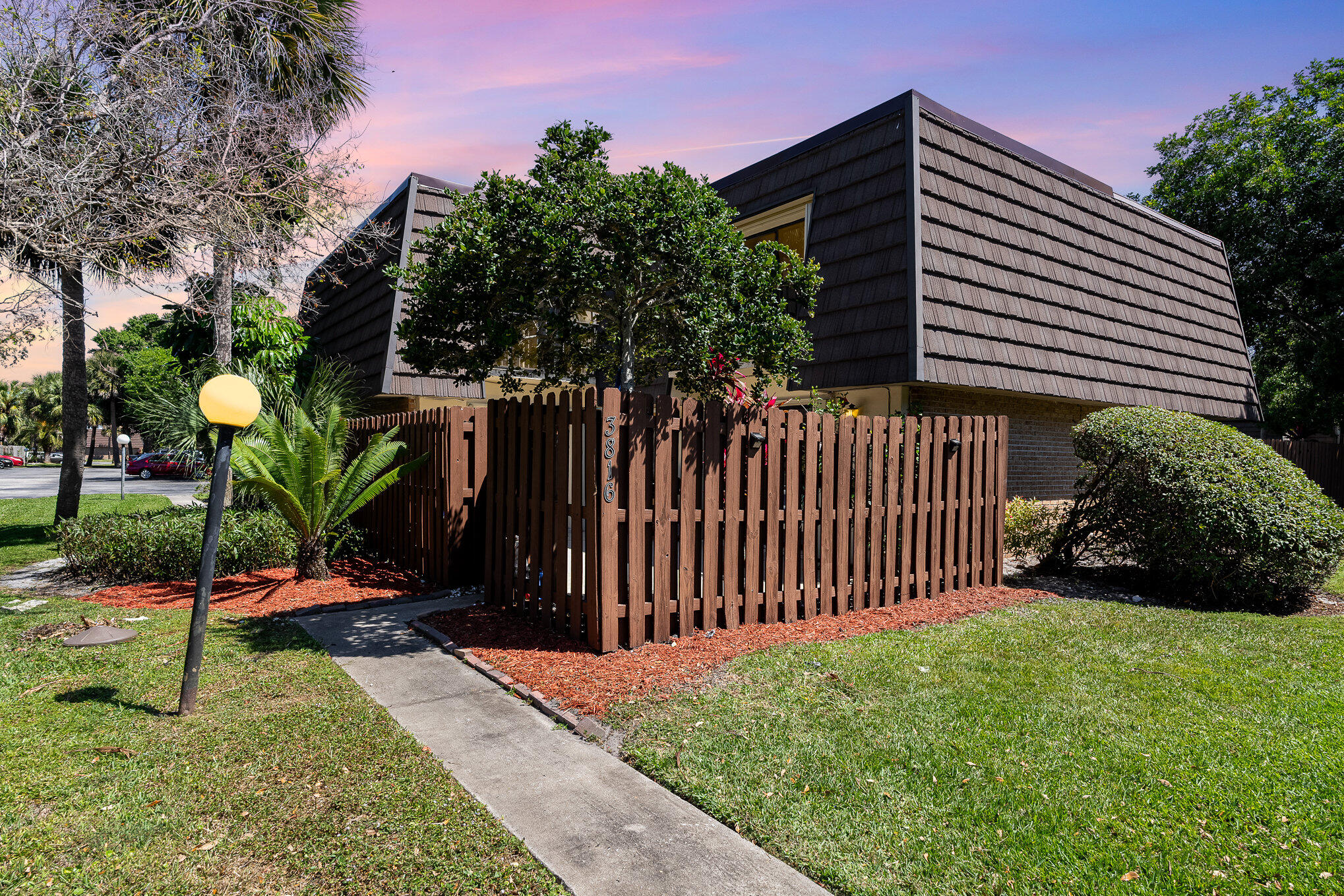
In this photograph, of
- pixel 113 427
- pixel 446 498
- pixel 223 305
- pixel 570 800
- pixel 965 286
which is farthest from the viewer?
pixel 113 427

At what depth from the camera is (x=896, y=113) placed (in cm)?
1045

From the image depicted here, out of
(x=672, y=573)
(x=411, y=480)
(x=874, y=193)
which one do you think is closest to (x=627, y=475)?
(x=672, y=573)

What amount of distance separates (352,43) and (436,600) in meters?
10.5

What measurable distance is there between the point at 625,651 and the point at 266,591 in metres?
4.64

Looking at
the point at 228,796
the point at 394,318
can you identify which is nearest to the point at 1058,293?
the point at 394,318

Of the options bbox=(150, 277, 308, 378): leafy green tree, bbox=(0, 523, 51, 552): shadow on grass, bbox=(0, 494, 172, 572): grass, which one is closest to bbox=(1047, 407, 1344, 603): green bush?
bbox=(0, 494, 172, 572): grass

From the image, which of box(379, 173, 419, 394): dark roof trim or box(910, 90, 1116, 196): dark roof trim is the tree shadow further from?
box(910, 90, 1116, 196): dark roof trim

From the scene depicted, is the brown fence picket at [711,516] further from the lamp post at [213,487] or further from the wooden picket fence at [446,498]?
the wooden picket fence at [446,498]

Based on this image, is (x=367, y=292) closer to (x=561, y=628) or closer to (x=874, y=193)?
(x=874, y=193)

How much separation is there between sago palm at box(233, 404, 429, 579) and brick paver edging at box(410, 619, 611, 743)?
8.57 ft

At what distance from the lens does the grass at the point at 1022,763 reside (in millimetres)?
2775

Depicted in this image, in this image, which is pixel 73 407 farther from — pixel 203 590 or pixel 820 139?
pixel 820 139

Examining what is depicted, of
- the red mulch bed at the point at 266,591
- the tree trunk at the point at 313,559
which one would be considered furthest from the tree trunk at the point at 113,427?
the tree trunk at the point at 313,559

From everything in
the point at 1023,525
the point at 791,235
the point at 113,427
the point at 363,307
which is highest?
the point at 791,235
